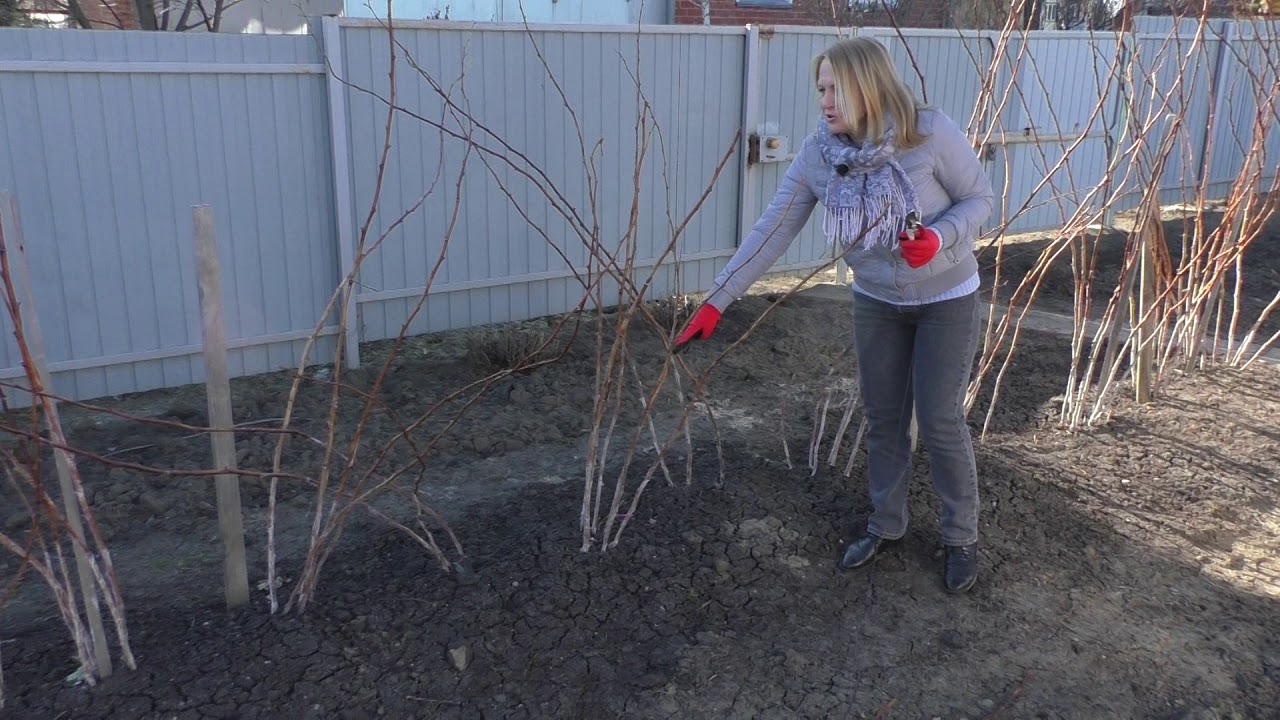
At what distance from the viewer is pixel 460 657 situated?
2.64m

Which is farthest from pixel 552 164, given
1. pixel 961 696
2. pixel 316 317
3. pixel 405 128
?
pixel 961 696

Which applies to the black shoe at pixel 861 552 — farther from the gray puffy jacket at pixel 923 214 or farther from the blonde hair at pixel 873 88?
the blonde hair at pixel 873 88

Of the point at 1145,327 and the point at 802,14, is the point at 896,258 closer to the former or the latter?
the point at 1145,327

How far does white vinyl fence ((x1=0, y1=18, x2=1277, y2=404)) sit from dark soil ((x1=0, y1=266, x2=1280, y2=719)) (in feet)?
2.74

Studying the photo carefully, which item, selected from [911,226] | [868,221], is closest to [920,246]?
[911,226]

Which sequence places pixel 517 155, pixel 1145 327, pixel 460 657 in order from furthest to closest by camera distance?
1. pixel 517 155
2. pixel 1145 327
3. pixel 460 657

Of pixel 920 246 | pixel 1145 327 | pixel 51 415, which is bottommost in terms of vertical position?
pixel 1145 327

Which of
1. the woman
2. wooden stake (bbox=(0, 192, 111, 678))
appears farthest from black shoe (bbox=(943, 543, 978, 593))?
wooden stake (bbox=(0, 192, 111, 678))

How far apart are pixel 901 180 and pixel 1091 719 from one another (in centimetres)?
142

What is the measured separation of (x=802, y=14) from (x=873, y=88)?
1048 centimetres

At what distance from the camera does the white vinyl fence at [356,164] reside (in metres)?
4.65

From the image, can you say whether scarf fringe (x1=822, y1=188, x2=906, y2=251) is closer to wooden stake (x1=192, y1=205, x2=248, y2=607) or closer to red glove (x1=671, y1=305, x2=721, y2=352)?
red glove (x1=671, y1=305, x2=721, y2=352)

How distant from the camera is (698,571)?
312 centimetres

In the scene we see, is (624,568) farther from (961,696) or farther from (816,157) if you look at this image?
(816,157)
